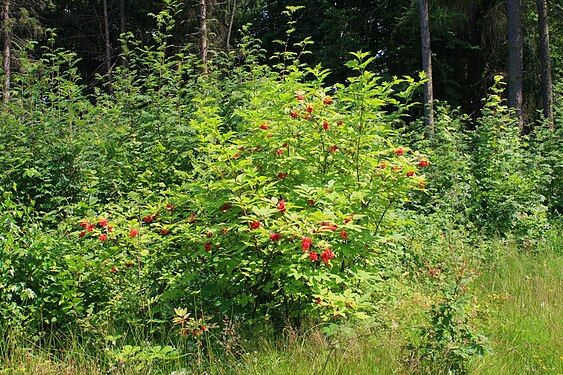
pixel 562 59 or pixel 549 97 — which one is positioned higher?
pixel 562 59

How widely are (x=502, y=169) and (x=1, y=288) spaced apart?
284 inches

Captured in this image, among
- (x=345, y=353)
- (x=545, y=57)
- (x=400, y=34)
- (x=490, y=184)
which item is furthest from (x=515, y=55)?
(x=345, y=353)

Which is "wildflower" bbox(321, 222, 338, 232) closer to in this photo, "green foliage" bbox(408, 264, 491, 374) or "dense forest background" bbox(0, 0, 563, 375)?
"dense forest background" bbox(0, 0, 563, 375)

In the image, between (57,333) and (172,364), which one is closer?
(172,364)

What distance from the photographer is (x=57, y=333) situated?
409cm

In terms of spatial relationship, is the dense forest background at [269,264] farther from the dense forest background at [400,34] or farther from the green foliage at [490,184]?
the dense forest background at [400,34]

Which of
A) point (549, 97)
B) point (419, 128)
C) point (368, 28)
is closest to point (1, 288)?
point (419, 128)

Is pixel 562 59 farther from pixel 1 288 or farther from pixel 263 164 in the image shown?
pixel 1 288

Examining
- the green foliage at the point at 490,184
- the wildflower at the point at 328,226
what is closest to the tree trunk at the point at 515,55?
the green foliage at the point at 490,184

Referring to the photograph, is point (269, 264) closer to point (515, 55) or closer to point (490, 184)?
point (490, 184)

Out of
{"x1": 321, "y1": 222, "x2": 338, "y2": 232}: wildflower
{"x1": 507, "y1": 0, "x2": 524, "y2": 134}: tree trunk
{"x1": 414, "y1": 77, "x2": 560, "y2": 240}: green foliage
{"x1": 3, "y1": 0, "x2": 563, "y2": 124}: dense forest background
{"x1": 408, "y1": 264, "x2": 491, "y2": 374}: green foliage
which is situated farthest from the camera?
{"x1": 3, "y1": 0, "x2": 563, "y2": 124}: dense forest background

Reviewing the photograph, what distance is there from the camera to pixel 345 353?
329cm

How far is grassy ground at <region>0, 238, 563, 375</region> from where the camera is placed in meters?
3.23

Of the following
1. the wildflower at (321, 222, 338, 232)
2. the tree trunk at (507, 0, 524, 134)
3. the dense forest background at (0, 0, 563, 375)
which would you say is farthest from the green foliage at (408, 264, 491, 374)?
the tree trunk at (507, 0, 524, 134)
